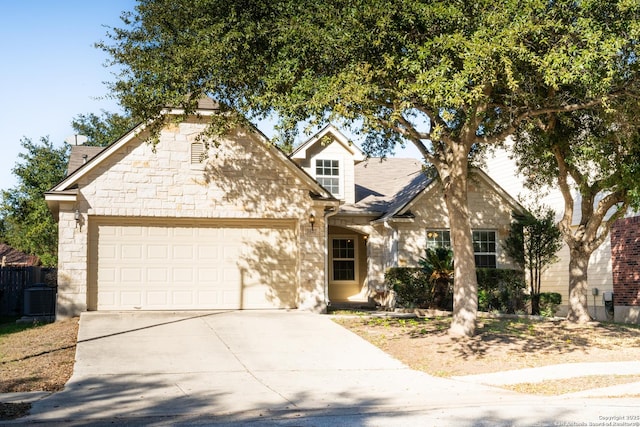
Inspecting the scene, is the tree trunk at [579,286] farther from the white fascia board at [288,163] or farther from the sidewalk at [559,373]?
the white fascia board at [288,163]

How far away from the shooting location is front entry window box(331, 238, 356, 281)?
25000 mm

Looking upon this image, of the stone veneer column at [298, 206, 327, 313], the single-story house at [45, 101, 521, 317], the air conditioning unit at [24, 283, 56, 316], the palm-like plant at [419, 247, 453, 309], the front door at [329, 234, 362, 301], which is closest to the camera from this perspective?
the single-story house at [45, 101, 521, 317]

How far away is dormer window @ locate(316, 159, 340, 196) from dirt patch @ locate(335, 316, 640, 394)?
7.03 meters

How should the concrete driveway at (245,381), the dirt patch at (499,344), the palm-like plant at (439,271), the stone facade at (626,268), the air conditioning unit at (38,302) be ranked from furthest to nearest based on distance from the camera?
1. the stone facade at (626,268)
2. the palm-like plant at (439,271)
3. the air conditioning unit at (38,302)
4. the dirt patch at (499,344)
5. the concrete driveway at (245,381)

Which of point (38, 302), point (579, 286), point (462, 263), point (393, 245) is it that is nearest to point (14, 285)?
point (38, 302)

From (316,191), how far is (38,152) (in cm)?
2454

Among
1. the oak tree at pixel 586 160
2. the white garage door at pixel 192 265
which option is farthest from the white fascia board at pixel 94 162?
the oak tree at pixel 586 160

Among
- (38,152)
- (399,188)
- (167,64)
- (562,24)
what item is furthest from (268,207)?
(38,152)

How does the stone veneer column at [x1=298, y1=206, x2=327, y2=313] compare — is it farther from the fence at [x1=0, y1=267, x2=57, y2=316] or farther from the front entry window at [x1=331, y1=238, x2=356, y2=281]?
the fence at [x1=0, y1=267, x2=57, y2=316]

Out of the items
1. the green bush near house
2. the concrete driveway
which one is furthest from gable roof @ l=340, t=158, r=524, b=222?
the concrete driveway

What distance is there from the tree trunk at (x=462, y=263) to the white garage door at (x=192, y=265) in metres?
5.67

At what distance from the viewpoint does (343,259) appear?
25.0 metres

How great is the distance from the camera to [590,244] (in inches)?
709

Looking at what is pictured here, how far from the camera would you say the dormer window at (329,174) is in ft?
78.6
